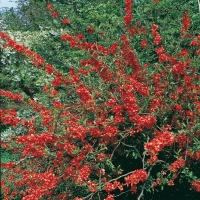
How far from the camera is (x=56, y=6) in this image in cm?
867

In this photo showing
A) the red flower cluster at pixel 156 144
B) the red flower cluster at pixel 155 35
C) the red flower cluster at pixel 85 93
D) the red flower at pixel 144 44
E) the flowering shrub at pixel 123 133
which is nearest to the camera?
the red flower cluster at pixel 156 144

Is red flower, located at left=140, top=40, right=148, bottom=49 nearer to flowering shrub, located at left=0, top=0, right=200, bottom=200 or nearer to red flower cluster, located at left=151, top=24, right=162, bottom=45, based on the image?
red flower cluster, located at left=151, top=24, right=162, bottom=45

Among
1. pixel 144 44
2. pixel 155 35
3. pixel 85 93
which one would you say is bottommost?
pixel 85 93

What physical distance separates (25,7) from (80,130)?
13.4 meters

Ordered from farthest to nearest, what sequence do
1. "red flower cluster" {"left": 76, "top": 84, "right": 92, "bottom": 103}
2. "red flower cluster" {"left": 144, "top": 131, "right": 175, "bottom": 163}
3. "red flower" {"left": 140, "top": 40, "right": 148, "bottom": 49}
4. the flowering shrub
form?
"red flower" {"left": 140, "top": 40, "right": 148, "bottom": 49}
"red flower cluster" {"left": 76, "top": 84, "right": 92, "bottom": 103}
the flowering shrub
"red flower cluster" {"left": 144, "top": 131, "right": 175, "bottom": 163}

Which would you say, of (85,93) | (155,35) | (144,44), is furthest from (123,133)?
(144,44)

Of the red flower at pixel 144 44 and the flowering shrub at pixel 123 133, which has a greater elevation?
the red flower at pixel 144 44

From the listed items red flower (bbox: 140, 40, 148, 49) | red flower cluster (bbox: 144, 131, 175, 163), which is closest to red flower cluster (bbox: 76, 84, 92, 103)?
red flower cluster (bbox: 144, 131, 175, 163)

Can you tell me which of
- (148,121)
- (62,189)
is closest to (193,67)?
(148,121)

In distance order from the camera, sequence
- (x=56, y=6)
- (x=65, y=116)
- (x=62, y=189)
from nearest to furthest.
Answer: (x=65, y=116) → (x=62, y=189) → (x=56, y=6)

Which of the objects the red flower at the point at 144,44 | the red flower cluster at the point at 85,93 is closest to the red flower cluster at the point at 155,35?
the red flower at the point at 144,44

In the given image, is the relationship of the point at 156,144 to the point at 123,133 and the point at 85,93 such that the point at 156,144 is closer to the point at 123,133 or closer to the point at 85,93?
the point at 123,133

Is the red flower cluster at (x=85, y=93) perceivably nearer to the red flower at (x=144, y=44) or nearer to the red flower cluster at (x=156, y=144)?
the red flower cluster at (x=156, y=144)

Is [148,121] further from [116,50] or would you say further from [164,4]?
[164,4]
